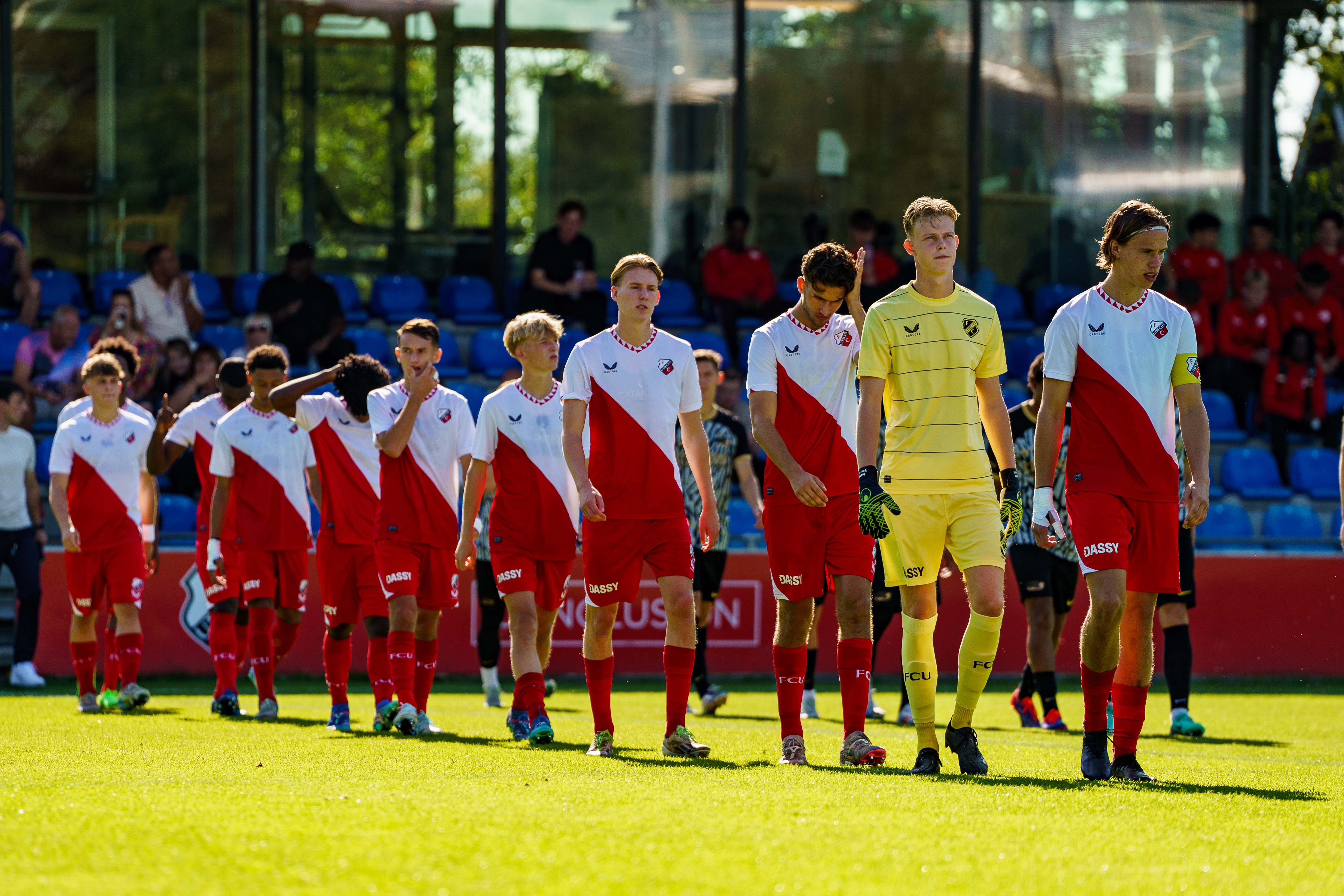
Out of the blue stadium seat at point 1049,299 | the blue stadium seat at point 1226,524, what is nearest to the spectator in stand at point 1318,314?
the blue stadium seat at point 1049,299

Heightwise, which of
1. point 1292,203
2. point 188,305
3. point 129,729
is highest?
point 1292,203

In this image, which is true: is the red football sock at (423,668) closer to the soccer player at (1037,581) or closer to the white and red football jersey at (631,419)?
the white and red football jersey at (631,419)

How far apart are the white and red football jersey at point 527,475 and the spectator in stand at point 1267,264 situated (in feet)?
41.3

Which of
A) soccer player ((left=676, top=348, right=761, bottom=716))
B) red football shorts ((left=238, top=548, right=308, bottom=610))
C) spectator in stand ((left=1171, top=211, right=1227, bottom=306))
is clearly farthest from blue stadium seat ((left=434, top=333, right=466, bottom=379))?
spectator in stand ((left=1171, top=211, right=1227, bottom=306))

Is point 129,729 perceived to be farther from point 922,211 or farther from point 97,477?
point 922,211

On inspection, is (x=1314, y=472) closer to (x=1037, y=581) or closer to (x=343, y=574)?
(x=1037, y=581)

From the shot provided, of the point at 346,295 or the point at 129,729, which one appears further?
the point at 346,295

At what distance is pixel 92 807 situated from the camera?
5.30m

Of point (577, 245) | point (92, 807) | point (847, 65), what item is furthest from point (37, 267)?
point (92, 807)

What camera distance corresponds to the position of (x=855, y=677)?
6777 millimetres

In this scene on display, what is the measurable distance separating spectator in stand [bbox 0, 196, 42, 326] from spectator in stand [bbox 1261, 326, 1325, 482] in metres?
12.9

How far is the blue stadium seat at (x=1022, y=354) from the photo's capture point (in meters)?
18.1

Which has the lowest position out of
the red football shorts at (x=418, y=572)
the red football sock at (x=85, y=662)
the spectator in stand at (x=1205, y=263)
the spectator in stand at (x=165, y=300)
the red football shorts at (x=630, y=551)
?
the red football sock at (x=85, y=662)

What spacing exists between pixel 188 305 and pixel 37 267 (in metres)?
2.59
